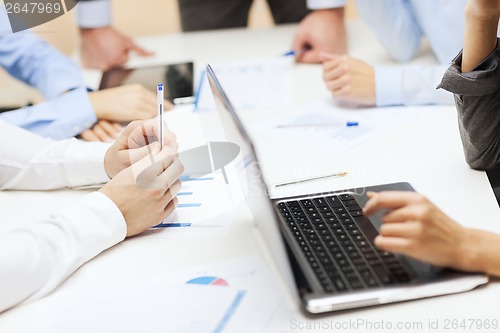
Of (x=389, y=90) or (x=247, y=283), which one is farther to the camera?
(x=389, y=90)

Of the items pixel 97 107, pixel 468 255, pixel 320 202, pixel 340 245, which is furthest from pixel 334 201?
pixel 97 107

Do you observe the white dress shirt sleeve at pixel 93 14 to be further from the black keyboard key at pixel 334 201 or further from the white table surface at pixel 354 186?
the black keyboard key at pixel 334 201

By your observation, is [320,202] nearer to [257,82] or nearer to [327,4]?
[257,82]

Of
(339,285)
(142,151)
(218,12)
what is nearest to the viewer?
(339,285)

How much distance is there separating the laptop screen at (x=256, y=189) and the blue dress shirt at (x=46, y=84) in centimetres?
61

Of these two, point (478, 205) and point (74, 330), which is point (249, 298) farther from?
point (478, 205)

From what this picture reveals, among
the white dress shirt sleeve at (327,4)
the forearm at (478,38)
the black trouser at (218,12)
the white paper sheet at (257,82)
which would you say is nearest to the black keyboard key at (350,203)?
the forearm at (478,38)

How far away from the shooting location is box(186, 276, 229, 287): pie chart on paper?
0.87 metres

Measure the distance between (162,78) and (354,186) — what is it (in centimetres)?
78

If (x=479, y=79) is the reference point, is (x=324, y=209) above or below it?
below

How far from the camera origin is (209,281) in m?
0.88

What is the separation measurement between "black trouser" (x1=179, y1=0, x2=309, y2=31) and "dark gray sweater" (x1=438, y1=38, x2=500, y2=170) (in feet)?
3.73

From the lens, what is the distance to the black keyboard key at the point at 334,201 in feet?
3.25

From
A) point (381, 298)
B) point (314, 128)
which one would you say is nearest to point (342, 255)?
point (381, 298)
